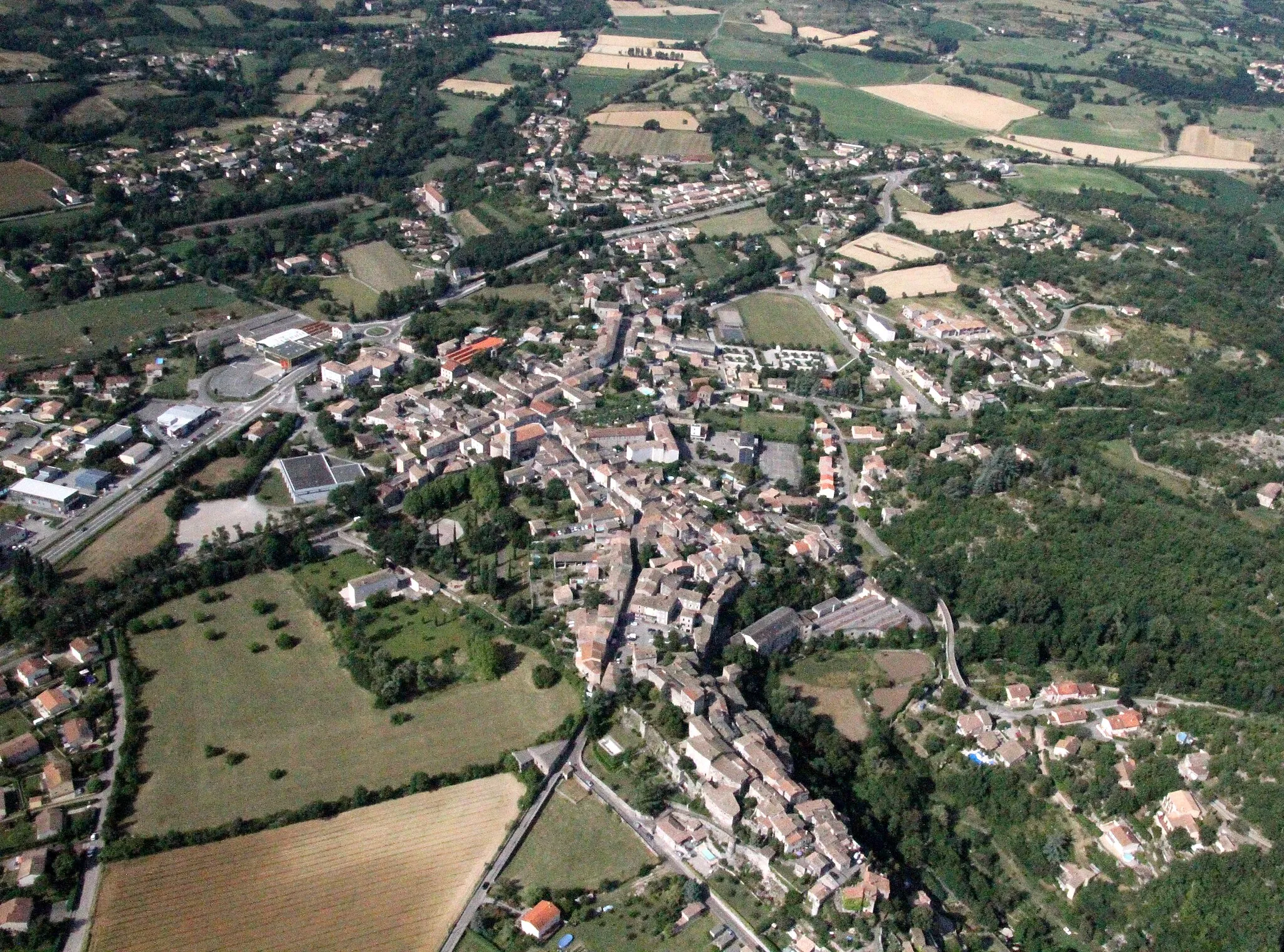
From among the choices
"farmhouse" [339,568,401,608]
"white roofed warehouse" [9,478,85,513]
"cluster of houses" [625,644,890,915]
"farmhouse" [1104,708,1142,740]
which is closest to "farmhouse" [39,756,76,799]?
"farmhouse" [339,568,401,608]

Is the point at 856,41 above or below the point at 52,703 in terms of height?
above

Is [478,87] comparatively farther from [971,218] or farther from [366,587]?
→ [366,587]

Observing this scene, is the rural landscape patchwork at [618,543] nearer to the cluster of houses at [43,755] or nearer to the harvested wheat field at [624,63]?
the cluster of houses at [43,755]

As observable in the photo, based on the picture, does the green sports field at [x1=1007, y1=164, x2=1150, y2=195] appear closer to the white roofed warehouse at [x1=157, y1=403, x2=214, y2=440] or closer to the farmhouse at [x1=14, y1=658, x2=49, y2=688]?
the white roofed warehouse at [x1=157, y1=403, x2=214, y2=440]

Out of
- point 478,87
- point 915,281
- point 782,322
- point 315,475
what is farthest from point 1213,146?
point 315,475

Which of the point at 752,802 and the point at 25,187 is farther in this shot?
the point at 25,187
